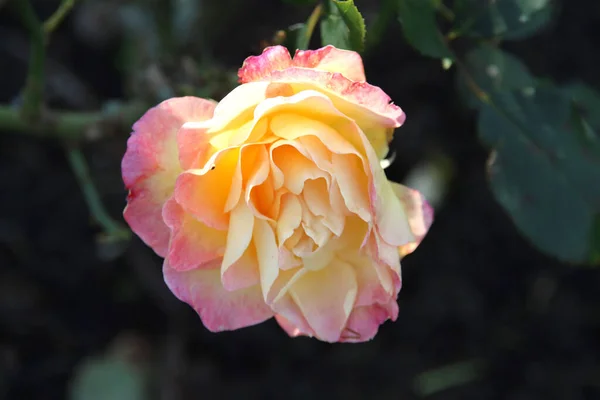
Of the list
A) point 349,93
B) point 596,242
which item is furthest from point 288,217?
point 596,242

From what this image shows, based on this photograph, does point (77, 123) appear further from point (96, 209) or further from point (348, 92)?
point (348, 92)

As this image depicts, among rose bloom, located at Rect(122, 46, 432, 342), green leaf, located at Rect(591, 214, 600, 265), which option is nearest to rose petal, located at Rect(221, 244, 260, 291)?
rose bloom, located at Rect(122, 46, 432, 342)

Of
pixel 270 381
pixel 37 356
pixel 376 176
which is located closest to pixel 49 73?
pixel 37 356

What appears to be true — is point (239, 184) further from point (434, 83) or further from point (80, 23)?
point (80, 23)

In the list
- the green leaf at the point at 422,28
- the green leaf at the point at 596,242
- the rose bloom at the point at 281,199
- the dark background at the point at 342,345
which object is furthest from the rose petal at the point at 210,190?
the dark background at the point at 342,345

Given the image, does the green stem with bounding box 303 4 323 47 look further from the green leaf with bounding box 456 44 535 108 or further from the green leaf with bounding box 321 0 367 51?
the green leaf with bounding box 456 44 535 108

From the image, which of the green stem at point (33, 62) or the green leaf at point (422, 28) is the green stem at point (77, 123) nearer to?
the green stem at point (33, 62)

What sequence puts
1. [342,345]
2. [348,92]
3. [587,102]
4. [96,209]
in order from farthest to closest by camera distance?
1. [342,345]
2. [587,102]
3. [96,209]
4. [348,92]
